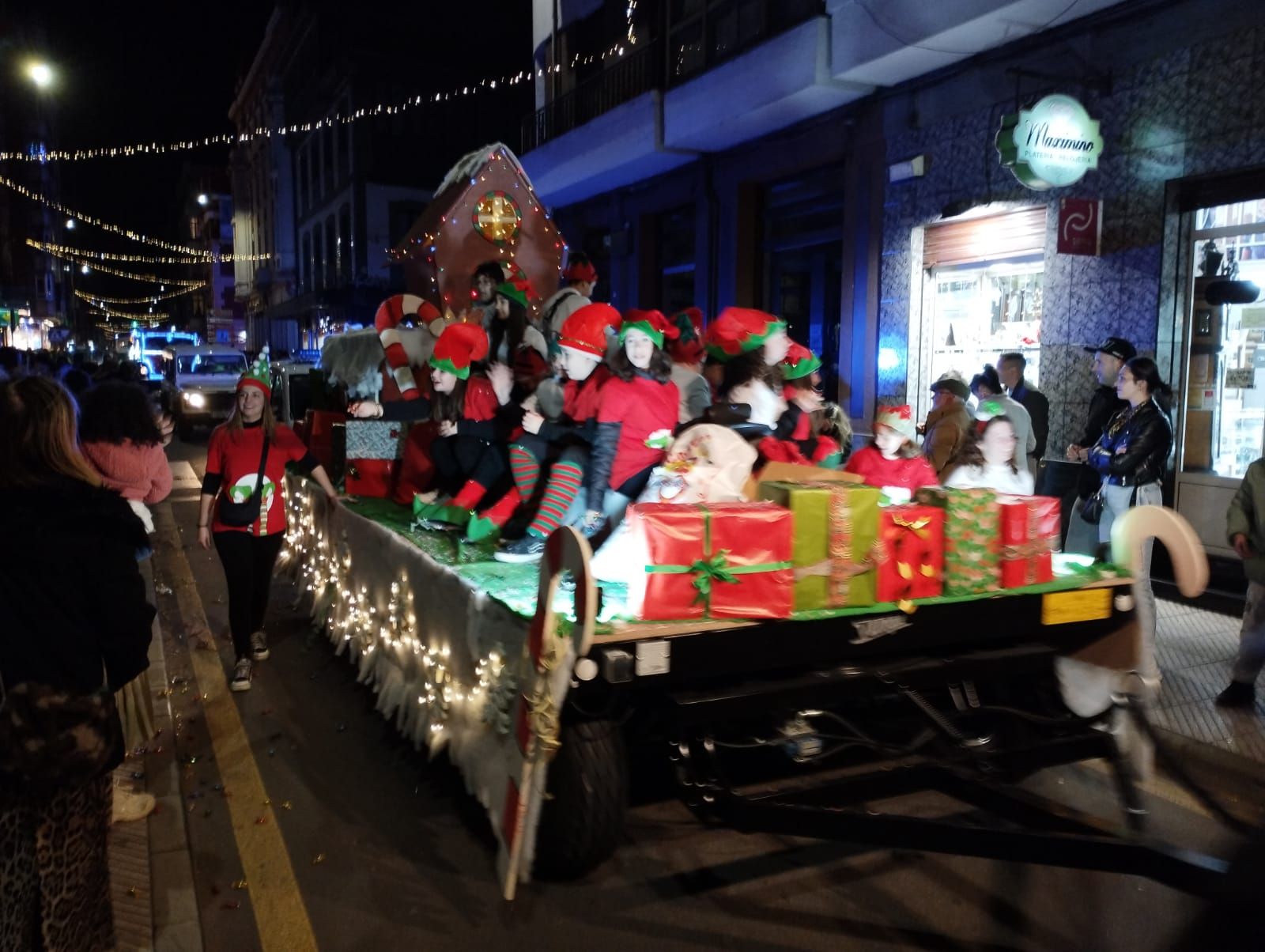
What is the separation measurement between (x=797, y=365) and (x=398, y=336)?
335cm

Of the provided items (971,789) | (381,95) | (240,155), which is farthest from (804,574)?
(240,155)

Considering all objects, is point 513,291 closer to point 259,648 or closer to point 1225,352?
point 259,648

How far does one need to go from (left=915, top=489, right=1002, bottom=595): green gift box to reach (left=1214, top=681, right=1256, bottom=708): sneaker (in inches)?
113

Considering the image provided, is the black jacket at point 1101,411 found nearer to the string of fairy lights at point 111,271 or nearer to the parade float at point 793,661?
the parade float at point 793,661

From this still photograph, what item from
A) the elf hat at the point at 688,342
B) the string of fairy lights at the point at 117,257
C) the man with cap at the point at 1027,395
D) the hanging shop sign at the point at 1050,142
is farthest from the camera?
the string of fairy lights at the point at 117,257

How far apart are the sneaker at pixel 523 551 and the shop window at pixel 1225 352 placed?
6447 millimetres

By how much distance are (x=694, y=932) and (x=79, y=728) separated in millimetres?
2078

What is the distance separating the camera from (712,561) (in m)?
3.22

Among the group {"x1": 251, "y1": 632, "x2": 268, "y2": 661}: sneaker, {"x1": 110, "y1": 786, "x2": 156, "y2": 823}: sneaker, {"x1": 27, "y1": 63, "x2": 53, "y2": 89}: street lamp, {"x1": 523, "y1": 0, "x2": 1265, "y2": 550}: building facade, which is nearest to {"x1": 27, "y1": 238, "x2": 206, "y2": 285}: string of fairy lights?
{"x1": 27, "y1": 63, "x2": 53, "y2": 89}: street lamp

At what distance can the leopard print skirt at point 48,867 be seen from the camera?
281 centimetres

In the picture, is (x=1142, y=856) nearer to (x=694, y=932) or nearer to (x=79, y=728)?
(x=694, y=932)

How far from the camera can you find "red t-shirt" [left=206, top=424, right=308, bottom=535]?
5.79m

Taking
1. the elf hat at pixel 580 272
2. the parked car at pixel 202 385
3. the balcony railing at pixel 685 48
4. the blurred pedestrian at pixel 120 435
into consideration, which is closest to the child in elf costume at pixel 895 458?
the elf hat at pixel 580 272

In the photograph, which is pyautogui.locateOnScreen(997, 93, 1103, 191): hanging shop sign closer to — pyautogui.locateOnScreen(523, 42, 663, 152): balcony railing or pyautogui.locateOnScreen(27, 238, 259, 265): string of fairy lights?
pyautogui.locateOnScreen(523, 42, 663, 152): balcony railing
